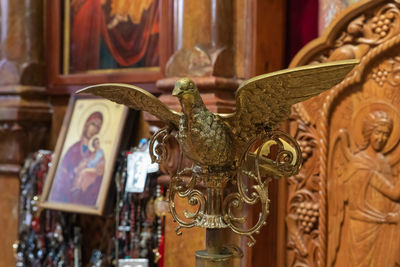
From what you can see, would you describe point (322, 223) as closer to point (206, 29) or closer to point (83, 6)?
point (206, 29)

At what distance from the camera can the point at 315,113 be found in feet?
6.77

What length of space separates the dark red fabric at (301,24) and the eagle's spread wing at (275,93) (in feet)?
3.38

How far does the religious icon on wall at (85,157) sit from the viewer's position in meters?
2.52

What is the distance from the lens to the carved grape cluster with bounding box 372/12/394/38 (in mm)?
1881

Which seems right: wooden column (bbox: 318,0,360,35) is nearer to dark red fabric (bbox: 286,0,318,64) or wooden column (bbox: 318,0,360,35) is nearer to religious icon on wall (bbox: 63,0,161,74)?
dark red fabric (bbox: 286,0,318,64)

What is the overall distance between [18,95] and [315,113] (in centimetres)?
144

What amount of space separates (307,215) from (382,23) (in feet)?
2.25

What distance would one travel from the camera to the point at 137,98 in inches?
56.4

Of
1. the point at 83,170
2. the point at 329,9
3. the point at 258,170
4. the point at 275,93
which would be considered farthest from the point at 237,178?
the point at 83,170

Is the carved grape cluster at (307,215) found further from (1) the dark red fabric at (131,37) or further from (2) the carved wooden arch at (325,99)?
(1) the dark red fabric at (131,37)

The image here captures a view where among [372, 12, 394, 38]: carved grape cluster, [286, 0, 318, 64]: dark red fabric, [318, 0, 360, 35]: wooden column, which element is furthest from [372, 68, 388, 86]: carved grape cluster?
[286, 0, 318, 64]: dark red fabric

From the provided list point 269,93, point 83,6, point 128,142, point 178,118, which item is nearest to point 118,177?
point 128,142

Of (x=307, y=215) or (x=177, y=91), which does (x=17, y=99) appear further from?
(x=177, y=91)

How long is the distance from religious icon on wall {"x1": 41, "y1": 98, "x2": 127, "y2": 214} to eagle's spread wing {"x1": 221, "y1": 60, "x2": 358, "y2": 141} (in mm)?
1222
